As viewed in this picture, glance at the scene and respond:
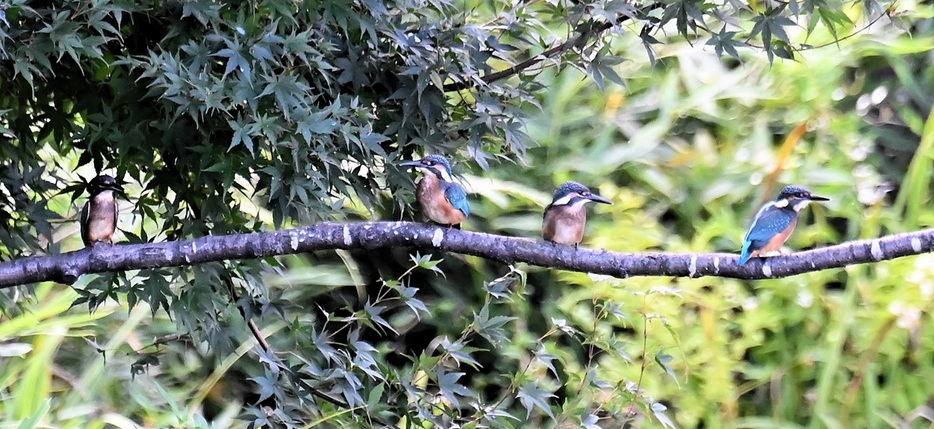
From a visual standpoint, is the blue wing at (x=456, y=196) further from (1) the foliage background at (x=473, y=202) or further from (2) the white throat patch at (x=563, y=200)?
(2) the white throat patch at (x=563, y=200)

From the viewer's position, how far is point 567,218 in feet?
9.79

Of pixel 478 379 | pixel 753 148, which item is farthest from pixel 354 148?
pixel 753 148

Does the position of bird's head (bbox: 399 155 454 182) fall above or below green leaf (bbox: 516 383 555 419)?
above

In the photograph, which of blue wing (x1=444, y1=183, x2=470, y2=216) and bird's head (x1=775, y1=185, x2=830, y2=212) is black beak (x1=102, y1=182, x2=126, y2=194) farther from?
bird's head (x1=775, y1=185, x2=830, y2=212)

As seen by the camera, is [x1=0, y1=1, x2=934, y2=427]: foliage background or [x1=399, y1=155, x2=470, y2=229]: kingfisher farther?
[x1=399, y1=155, x2=470, y2=229]: kingfisher

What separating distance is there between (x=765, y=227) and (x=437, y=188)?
95 cm

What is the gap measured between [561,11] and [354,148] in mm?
687

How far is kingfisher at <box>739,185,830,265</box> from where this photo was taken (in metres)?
2.72

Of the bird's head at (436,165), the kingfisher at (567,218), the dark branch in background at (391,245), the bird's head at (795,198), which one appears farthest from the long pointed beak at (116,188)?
A: the bird's head at (795,198)

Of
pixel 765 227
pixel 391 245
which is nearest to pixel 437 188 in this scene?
pixel 391 245

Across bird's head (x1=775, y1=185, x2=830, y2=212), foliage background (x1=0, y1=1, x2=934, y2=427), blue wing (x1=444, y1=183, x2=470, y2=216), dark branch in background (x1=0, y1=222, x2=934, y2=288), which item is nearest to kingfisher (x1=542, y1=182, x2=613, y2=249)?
foliage background (x1=0, y1=1, x2=934, y2=427)

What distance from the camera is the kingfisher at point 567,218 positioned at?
298 centimetres

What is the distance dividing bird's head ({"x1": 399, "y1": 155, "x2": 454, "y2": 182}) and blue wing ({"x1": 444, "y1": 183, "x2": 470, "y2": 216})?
3cm

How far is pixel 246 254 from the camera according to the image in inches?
99.6
